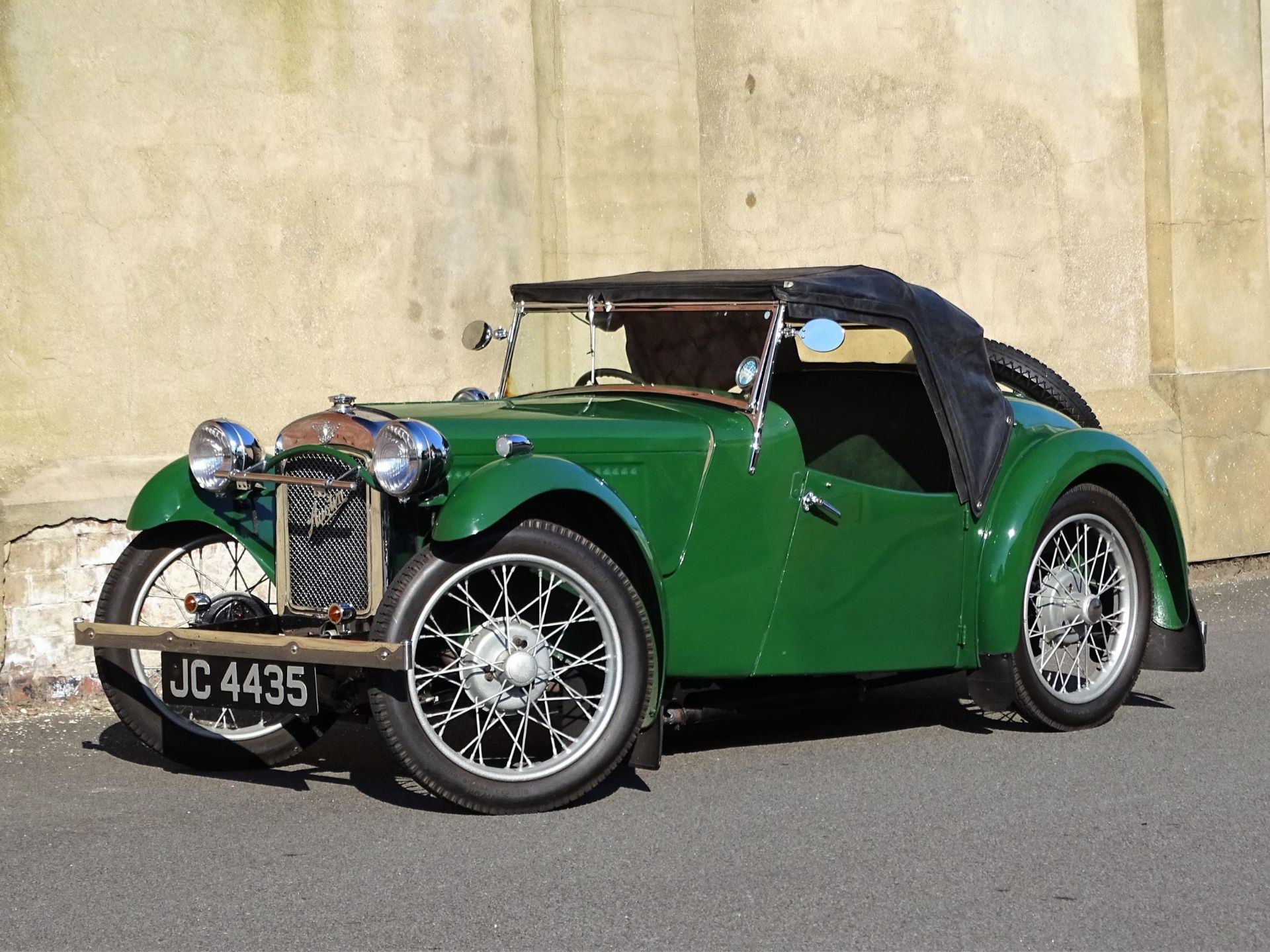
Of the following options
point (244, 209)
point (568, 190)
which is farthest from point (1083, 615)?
point (244, 209)

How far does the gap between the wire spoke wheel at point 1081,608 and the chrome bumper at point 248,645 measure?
2.44m

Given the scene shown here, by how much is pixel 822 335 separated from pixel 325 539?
1637mm

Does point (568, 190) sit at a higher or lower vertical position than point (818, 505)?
higher

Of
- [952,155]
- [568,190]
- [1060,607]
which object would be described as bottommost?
[1060,607]

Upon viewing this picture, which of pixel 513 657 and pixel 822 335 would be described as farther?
pixel 822 335

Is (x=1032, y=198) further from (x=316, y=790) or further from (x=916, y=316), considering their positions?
(x=316, y=790)

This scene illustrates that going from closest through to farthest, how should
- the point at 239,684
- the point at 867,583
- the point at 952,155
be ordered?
the point at 239,684 → the point at 867,583 → the point at 952,155

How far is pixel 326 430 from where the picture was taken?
5309mm

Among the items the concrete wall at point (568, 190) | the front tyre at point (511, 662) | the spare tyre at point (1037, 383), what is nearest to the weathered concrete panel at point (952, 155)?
the concrete wall at point (568, 190)

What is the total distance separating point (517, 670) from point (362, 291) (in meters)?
3.46

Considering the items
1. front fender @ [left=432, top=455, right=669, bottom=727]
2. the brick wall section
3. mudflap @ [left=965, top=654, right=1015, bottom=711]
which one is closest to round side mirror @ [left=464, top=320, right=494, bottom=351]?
front fender @ [left=432, top=455, right=669, bottom=727]

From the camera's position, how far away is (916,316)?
5.99 metres

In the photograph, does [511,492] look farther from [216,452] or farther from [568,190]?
[568,190]

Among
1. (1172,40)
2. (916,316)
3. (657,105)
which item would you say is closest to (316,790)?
(916,316)
